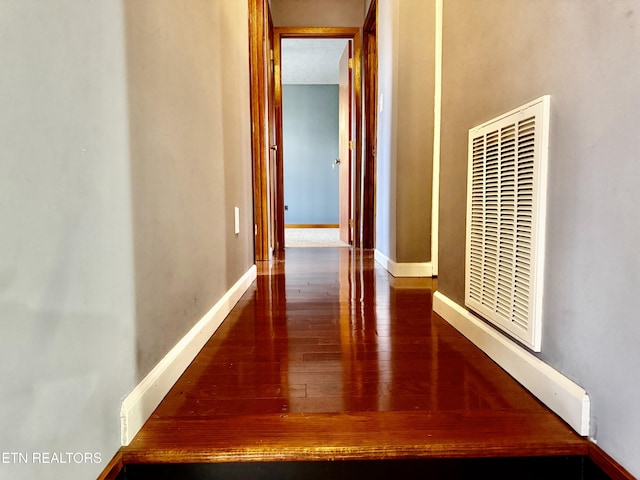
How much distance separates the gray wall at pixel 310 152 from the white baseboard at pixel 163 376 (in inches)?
236

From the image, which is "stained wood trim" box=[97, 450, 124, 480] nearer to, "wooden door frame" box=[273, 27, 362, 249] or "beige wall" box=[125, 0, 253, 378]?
"beige wall" box=[125, 0, 253, 378]

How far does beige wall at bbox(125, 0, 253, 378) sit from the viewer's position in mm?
890

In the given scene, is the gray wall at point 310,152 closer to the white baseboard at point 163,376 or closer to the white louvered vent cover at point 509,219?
the white baseboard at point 163,376

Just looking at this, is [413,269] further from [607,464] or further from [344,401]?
[607,464]

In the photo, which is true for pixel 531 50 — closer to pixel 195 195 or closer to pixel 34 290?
pixel 195 195

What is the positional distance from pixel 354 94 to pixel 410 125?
1.72m

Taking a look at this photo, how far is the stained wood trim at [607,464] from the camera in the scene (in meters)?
0.69

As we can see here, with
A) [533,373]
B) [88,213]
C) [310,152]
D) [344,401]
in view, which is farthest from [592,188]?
[310,152]

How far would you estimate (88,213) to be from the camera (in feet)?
2.22

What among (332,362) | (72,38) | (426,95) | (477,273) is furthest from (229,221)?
(426,95)

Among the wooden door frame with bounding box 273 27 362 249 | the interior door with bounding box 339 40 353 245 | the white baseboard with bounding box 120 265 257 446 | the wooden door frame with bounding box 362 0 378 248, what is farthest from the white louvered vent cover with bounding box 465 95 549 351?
the interior door with bounding box 339 40 353 245

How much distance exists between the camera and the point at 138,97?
88 cm

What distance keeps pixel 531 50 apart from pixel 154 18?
0.91 meters

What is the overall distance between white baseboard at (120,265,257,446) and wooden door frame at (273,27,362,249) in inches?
101
